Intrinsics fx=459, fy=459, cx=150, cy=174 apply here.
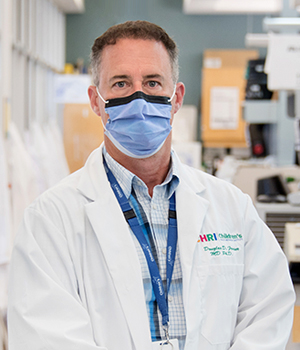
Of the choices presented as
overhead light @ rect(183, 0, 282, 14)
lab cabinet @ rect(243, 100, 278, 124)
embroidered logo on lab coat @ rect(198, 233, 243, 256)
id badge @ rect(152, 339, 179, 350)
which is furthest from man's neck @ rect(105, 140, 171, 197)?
overhead light @ rect(183, 0, 282, 14)

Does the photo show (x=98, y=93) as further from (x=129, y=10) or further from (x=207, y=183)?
(x=129, y=10)

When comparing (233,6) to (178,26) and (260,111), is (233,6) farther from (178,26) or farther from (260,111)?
(260,111)

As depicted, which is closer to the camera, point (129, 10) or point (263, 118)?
point (263, 118)

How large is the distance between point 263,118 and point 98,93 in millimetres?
3075

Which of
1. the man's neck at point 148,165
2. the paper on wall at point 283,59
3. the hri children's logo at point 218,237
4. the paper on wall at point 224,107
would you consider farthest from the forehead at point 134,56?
the paper on wall at point 224,107

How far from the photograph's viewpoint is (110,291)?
1242mm

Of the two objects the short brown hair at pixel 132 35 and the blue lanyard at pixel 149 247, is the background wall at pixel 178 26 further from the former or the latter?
the blue lanyard at pixel 149 247

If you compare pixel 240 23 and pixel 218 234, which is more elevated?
pixel 240 23

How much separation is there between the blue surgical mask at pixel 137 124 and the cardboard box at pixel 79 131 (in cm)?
371

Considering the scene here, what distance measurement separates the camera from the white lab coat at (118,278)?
1.17 m

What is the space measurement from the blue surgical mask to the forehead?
0.08 metres

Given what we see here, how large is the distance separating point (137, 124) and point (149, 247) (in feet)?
1.23

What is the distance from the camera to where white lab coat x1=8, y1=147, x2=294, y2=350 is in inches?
46.1

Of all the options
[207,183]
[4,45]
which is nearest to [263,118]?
[4,45]
